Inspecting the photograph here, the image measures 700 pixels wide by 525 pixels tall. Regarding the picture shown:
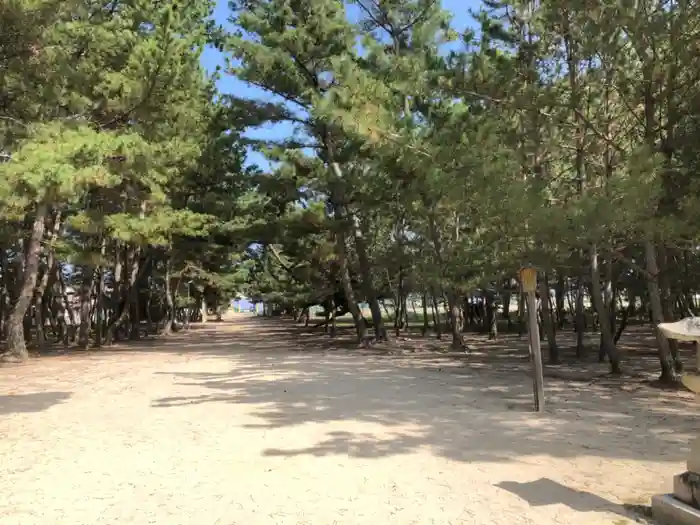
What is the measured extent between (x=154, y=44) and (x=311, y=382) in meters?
6.43

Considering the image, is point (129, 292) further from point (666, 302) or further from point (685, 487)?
point (685, 487)

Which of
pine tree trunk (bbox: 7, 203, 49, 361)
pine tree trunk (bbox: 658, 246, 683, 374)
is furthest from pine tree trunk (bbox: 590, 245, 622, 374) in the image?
pine tree trunk (bbox: 7, 203, 49, 361)

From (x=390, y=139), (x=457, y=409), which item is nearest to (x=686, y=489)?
(x=457, y=409)

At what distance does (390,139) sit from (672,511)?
592 cm

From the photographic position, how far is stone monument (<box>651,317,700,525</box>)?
3547 mm

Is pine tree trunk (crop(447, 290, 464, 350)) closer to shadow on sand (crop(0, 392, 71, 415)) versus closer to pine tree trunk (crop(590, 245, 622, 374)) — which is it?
pine tree trunk (crop(590, 245, 622, 374))

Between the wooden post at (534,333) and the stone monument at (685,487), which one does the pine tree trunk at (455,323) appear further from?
the stone monument at (685,487)

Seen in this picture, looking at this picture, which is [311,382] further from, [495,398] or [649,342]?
[649,342]

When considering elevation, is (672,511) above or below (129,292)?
below

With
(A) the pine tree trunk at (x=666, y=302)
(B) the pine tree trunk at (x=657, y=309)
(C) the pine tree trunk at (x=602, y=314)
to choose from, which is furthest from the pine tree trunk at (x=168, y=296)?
(B) the pine tree trunk at (x=657, y=309)

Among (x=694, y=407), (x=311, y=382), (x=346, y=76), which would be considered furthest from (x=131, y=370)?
(x=694, y=407)

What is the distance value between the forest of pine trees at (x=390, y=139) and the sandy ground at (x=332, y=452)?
2530mm

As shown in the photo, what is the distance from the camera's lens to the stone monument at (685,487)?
140 inches

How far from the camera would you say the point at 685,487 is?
12.0 ft
